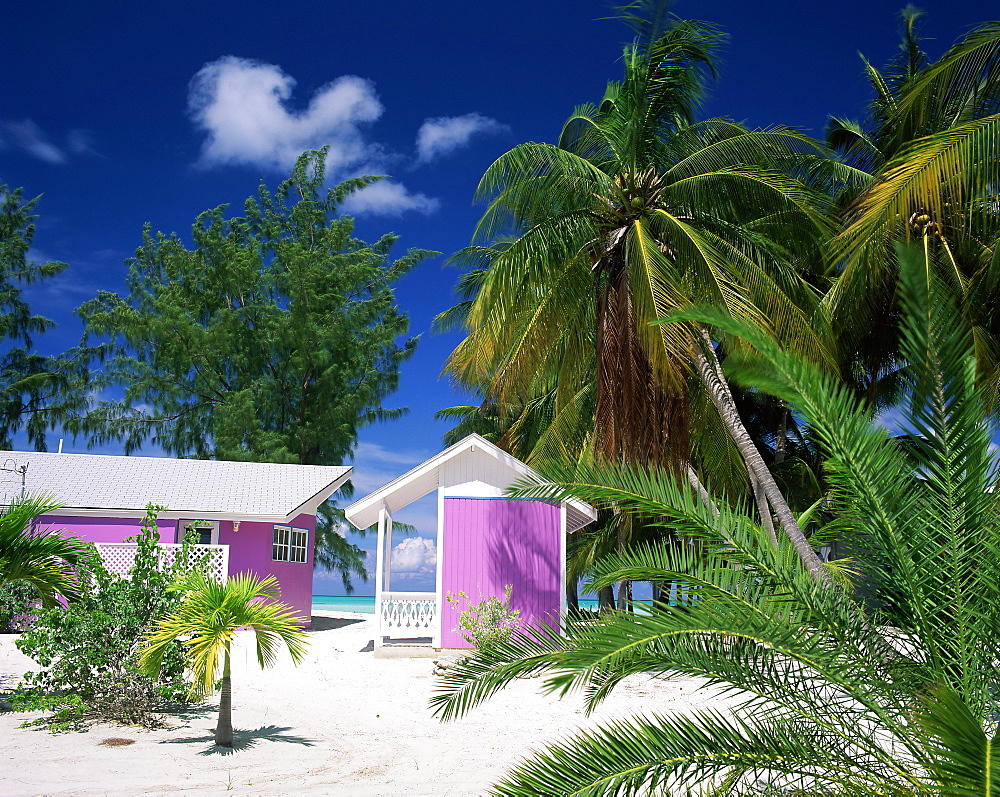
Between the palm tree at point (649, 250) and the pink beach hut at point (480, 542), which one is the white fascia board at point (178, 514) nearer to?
the pink beach hut at point (480, 542)

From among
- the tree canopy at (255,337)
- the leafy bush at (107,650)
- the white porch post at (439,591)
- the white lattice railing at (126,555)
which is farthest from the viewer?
the tree canopy at (255,337)

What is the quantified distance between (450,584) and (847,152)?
13.8 m

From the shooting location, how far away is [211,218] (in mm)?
30484

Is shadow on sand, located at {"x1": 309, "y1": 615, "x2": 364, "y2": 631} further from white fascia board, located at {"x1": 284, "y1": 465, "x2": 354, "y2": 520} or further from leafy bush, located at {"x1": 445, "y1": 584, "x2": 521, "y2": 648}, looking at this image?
leafy bush, located at {"x1": 445, "y1": 584, "x2": 521, "y2": 648}

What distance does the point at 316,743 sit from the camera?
8.01 meters

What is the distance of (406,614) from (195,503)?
22.5ft

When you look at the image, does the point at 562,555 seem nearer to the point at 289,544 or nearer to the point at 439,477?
the point at 439,477

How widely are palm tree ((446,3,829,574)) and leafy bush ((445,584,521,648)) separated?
3.62 metres

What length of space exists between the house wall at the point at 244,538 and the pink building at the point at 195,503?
0.08ft

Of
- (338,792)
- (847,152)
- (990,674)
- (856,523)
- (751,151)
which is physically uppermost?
(847,152)

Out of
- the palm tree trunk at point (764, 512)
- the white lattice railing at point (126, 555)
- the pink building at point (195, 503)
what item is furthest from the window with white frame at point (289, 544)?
the palm tree trunk at point (764, 512)

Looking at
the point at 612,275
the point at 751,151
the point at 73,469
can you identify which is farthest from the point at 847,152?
the point at 73,469

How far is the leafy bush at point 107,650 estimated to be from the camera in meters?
8.17

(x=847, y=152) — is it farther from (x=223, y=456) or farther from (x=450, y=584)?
(x=223, y=456)
